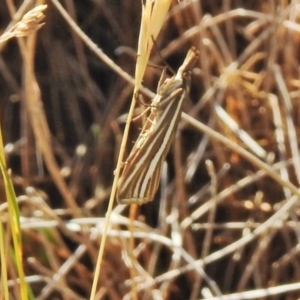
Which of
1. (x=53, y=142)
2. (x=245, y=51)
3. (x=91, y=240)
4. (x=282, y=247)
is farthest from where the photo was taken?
(x=53, y=142)

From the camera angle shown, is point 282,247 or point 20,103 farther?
point 20,103

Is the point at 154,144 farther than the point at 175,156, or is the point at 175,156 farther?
the point at 175,156

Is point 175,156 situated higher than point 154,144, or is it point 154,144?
point 154,144

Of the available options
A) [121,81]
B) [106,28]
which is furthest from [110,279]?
[106,28]

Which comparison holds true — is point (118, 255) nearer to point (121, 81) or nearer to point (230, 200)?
point (230, 200)

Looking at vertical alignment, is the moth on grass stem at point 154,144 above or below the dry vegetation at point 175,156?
above

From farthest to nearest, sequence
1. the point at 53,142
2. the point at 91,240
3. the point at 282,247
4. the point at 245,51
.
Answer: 1. the point at 53,142
2. the point at 245,51
3. the point at 282,247
4. the point at 91,240
